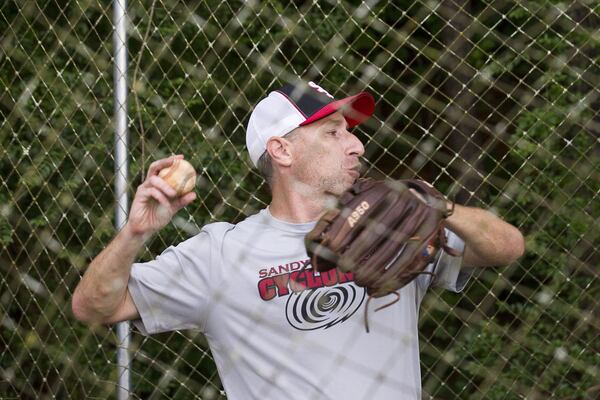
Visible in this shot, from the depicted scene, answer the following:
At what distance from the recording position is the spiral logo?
267cm

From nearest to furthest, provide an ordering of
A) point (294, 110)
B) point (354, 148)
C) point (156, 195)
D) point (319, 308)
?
point (156, 195) < point (319, 308) < point (354, 148) < point (294, 110)

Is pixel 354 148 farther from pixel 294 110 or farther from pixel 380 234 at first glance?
pixel 380 234

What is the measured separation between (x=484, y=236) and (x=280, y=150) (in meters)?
0.67

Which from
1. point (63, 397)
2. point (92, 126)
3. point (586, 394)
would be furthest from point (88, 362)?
point (586, 394)

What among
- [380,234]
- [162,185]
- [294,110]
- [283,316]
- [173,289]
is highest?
[294,110]

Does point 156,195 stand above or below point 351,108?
below

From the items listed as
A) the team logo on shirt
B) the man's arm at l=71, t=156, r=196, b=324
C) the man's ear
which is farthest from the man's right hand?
the man's ear

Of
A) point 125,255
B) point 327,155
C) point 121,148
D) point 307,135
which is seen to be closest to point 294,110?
point 307,135

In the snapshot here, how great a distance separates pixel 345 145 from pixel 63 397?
1.94 meters

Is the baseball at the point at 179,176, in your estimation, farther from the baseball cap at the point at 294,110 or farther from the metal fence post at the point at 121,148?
the metal fence post at the point at 121,148

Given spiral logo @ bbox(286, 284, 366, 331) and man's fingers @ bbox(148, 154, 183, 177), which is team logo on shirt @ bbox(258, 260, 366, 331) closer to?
spiral logo @ bbox(286, 284, 366, 331)

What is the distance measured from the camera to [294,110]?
2.94m

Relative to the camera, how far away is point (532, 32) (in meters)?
4.21

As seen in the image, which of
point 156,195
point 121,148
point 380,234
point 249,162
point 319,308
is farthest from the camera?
point 249,162
